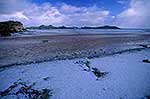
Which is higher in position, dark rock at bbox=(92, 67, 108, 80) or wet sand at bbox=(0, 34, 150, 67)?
dark rock at bbox=(92, 67, 108, 80)

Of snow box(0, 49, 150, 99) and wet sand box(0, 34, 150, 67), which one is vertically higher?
snow box(0, 49, 150, 99)

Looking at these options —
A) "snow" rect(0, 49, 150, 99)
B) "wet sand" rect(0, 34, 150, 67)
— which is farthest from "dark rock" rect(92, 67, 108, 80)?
"wet sand" rect(0, 34, 150, 67)

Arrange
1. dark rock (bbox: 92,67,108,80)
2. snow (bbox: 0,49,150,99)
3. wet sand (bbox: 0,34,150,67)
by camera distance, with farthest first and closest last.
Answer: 1. wet sand (bbox: 0,34,150,67)
2. dark rock (bbox: 92,67,108,80)
3. snow (bbox: 0,49,150,99)

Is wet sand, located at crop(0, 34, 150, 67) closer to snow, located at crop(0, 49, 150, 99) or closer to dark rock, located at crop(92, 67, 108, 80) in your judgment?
snow, located at crop(0, 49, 150, 99)

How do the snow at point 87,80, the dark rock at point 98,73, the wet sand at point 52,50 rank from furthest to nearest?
the wet sand at point 52,50 → the dark rock at point 98,73 → the snow at point 87,80

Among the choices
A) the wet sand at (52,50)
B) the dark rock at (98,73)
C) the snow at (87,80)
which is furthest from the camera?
the wet sand at (52,50)

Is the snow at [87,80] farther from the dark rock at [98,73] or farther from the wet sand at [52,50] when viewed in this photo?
the wet sand at [52,50]

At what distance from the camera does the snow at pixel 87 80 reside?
30.4ft

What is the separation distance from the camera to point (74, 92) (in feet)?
31.0

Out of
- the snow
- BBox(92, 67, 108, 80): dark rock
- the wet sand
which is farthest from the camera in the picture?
the wet sand

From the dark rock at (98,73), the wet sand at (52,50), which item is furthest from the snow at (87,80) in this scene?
the wet sand at (52,50)

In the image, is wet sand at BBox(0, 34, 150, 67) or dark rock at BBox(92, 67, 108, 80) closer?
dark rock at BBox(92, 67, 108, 80)

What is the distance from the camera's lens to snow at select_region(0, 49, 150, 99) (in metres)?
9.26

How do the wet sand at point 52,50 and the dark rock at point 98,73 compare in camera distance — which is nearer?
the dark rock at point 98,73
